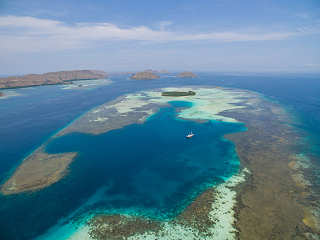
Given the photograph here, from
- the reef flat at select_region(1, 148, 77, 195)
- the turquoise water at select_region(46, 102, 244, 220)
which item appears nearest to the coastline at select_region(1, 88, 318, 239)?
the turquoise water at select_region(46, 102, 244, 220)

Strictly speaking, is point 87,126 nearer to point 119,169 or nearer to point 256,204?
point 119,169

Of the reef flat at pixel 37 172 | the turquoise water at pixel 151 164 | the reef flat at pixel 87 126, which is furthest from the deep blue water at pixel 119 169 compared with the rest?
the reef flat at pixel 87 126

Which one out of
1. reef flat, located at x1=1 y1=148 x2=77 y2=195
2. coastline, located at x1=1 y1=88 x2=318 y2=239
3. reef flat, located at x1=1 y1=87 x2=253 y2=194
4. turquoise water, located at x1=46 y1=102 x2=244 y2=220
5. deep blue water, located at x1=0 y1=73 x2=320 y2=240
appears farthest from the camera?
reef flat, located at x1=1 y1=87 x2=253 y2=194

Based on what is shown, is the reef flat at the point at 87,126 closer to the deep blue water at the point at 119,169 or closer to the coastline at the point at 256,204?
the deep blue water at the point at 119,169

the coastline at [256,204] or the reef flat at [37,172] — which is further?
the reef flat at [37,172]

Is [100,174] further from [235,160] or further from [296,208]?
[296,208]

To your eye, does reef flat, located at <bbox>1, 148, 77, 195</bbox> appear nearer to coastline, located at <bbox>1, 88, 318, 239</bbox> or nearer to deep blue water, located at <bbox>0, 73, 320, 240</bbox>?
deep blue water, located at <bbox>0, 73, 320, 240</bbox>

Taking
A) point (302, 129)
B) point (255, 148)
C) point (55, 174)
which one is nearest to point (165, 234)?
point (55, 174)

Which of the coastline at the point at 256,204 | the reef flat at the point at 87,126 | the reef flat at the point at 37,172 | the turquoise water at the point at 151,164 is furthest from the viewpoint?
the reef flat at the point at 87,126

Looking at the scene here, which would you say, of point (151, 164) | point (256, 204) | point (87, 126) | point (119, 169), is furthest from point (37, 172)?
point (256, 204)
